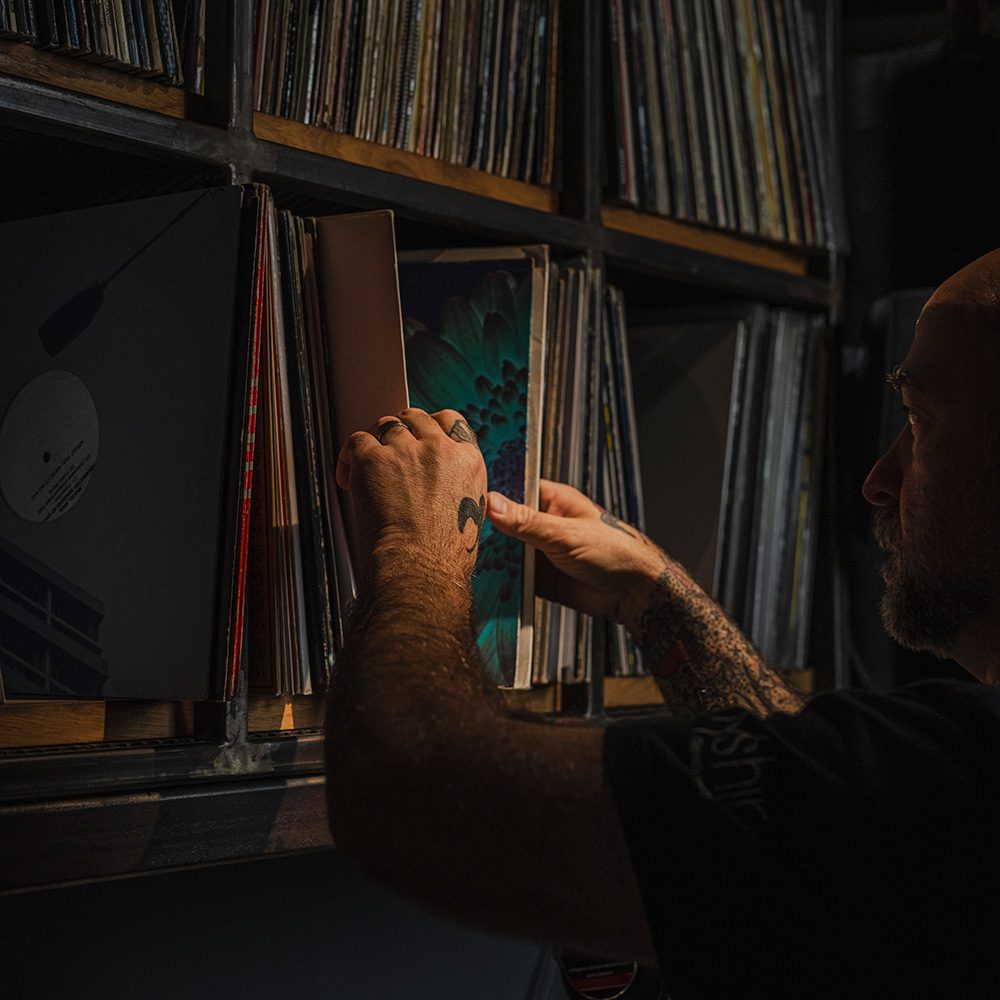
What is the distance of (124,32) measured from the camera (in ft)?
3.77

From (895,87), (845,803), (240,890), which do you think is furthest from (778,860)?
(895,87)

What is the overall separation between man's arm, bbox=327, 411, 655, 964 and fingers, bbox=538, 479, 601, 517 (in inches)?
19.4

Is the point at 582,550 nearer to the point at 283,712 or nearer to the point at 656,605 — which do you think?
the point at 656,605

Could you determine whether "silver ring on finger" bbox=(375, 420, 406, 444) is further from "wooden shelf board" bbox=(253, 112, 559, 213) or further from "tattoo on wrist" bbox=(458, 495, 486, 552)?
"wooden shelf board" bbox=(253, 112, 559, 213)

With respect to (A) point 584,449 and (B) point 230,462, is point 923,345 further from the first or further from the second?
(B) point 230,462

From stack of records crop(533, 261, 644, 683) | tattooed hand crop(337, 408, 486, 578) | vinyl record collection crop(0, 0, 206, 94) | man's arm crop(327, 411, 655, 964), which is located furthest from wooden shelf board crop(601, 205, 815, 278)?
man's arm crop(327, 411, 655, 964)

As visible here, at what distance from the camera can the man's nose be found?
1.31 meters

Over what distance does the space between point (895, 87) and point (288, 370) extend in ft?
4.20

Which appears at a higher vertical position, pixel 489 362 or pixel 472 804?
pixel 489 362

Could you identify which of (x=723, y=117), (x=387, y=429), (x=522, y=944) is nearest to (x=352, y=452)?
(x=387, y=429)

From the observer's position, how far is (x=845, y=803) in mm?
898

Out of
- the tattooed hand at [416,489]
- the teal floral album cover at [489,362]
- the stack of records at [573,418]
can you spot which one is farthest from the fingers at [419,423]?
the stack of records at [573,418]

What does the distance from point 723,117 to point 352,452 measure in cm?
81

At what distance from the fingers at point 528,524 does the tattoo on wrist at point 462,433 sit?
96 millimetres
